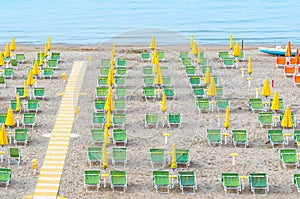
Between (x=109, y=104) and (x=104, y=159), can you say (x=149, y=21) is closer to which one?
(x=109, y=104)

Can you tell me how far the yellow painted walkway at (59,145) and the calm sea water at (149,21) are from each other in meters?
22.2

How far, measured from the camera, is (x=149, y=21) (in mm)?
86062

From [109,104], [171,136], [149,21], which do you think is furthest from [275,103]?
[149,21]

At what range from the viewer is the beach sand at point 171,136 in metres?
27.8

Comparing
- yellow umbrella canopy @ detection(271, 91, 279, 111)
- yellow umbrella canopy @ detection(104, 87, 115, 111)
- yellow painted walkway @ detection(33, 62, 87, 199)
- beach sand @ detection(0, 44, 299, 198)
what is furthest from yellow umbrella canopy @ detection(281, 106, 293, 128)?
yellow painted walkway @ detection(33, 62, 87, 199)

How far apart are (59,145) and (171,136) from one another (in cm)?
442

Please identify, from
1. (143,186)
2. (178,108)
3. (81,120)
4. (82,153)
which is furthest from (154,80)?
(143,186)

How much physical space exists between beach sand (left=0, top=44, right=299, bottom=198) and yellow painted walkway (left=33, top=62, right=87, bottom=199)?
0.23 m

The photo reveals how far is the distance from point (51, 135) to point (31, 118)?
57.1 inches

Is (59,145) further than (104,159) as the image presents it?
Yes

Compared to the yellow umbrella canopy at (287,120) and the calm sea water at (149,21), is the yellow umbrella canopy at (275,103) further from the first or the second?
the calm sea water at (149,21)

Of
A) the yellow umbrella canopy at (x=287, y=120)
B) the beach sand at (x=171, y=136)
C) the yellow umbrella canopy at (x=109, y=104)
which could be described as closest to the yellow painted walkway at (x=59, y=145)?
the beach sand at (x=171, y=136)

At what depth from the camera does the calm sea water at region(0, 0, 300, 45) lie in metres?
70.6

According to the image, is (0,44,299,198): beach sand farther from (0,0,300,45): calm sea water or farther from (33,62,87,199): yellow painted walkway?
(0,0,300,45): calm sea water
